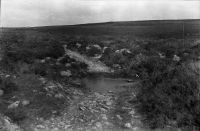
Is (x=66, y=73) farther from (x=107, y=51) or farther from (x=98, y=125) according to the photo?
(x=107, y=51)

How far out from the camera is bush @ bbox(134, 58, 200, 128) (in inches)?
274

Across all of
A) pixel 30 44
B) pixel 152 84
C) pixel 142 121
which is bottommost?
pixel 142 121

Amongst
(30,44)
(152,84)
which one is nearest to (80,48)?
(30,44)

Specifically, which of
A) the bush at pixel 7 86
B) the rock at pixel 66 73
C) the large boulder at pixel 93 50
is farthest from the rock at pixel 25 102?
the large boulder at pixel 93 50

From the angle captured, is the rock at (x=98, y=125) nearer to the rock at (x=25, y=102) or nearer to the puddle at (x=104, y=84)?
the rock at (x=25, y=102)

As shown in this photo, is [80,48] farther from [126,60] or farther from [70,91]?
[70,91]

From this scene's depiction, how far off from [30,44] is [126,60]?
23.1 ft

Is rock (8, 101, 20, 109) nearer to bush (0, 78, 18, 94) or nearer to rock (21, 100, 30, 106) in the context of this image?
rock (21, 100, 30, 106)

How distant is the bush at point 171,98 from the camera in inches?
274

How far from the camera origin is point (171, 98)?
7898 millimetres

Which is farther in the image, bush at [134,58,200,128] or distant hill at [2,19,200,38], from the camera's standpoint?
distant hill at [2,19,200,38]

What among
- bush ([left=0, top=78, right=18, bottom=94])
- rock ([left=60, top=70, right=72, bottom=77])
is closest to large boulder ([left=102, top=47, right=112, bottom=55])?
rock ([left=60, top=70, right=72, bottom=77])

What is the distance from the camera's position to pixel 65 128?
A: 6.93 metres

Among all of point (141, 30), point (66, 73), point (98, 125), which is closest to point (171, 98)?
point (98, 125)
